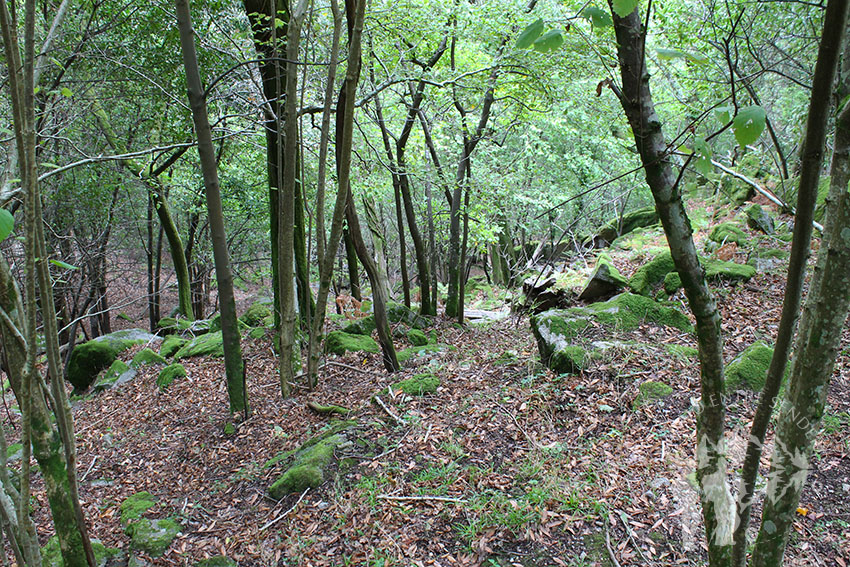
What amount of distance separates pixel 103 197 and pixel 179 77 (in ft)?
13.8

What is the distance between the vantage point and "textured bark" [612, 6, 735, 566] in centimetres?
153

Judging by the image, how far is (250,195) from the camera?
13094mm

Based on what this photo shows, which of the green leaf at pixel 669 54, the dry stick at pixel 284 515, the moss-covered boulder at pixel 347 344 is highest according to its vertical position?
the green leaf at pixel 669 54

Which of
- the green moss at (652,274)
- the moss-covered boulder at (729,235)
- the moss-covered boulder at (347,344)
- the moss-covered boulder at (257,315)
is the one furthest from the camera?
the moss-covered boulder at (257,315)

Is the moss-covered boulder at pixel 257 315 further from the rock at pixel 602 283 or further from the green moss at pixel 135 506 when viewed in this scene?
the rock at pixel 602 283

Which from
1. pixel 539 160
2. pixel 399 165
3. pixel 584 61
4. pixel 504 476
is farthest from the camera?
pixel 539 160

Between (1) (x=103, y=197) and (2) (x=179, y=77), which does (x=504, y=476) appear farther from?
(1) (x=103, y=197)

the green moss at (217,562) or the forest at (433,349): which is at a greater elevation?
the forest at (433,349)

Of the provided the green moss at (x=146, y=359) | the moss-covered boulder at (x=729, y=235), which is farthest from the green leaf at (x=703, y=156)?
the green moss at (x=146, y=359)

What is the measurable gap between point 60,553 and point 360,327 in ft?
15.9

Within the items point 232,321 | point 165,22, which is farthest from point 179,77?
point 232,321

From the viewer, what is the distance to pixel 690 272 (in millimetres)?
1655

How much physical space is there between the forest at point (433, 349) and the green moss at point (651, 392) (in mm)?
21

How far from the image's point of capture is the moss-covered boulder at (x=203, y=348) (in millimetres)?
7584
